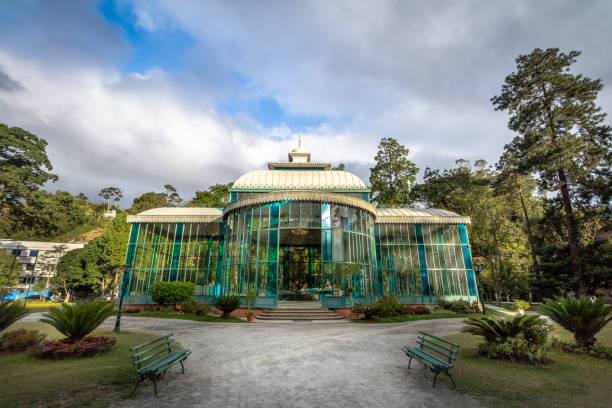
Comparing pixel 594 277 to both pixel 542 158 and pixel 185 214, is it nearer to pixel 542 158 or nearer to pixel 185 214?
pixel 542 158

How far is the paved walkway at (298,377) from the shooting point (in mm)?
4801

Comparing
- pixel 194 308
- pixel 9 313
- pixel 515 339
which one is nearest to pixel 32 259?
pixel 194 308

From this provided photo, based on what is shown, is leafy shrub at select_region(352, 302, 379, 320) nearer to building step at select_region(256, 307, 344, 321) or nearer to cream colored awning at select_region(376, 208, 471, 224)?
building step at select_region(256, 307, 344, 321)

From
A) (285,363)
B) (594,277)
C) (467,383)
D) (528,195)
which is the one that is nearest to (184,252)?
(285,363)

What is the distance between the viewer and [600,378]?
19.6ft

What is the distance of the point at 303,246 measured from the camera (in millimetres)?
27797

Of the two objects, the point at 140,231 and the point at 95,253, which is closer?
the point at 140,231

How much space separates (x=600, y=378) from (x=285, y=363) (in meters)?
7.32

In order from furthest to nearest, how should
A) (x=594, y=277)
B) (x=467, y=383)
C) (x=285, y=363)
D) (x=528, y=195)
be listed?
(x=528, y=195), (x=594, y=277), (x=285, y=363), (x=467, y=383)

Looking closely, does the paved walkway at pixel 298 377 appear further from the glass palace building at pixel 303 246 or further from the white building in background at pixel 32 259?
the white building in background at pixel 32 259

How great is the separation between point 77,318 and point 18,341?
205cm

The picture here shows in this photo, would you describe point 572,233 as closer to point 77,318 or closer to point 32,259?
point 77,318

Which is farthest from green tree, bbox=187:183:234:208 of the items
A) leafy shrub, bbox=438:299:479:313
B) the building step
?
leafy shrub, bbox=438:299:479:313

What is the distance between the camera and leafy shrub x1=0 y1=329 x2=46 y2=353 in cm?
753
